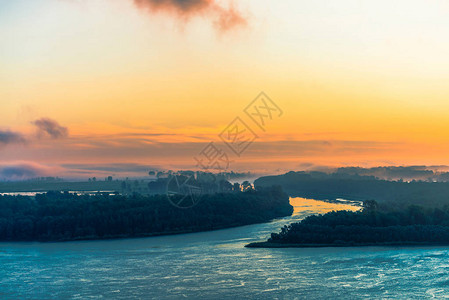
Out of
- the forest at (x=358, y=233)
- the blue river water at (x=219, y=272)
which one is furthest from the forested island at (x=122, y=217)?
the forest at (x=358, y=233)

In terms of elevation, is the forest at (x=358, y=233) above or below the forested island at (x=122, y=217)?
below

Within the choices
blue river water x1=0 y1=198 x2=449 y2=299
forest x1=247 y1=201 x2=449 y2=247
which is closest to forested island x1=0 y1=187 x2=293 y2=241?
blue river water x1=0 y1=198 x2=449 y2=299

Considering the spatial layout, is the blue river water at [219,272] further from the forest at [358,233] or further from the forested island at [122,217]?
the forested island at [122,217]

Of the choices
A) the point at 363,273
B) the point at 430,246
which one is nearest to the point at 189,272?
the point at 363,273

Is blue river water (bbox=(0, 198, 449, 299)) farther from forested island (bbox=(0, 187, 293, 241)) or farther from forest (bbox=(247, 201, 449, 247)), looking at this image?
forested island (bbox=(0, 187, 293, 241))

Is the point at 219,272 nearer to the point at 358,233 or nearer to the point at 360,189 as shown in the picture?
the point at 358,233

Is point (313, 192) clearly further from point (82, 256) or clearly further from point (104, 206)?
point (82, 256)
